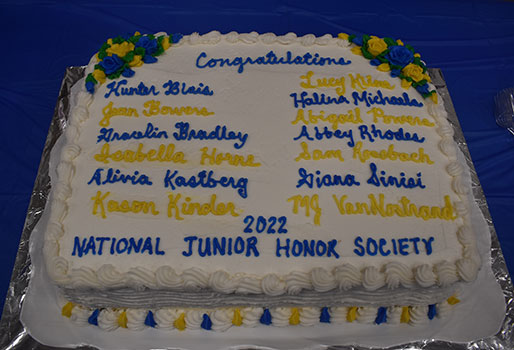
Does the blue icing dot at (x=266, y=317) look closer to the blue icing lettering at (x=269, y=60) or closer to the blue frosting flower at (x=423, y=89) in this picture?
the blue icing lettering at (x=269, y=60)

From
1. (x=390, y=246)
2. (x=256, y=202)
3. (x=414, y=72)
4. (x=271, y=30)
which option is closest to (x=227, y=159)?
(x=256, y=202)

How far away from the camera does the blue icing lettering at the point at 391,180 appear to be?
2.50 m

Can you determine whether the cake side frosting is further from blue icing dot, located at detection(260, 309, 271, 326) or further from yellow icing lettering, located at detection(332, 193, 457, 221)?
blue icing dot, located at detection(260, 309, 271, 326)

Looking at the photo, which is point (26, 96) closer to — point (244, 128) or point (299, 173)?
point (244, 128)

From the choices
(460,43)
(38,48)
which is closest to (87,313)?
(38,48)

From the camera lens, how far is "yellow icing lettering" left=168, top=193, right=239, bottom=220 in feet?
7.76

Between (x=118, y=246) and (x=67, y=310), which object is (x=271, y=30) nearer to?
(x=118, y=246)

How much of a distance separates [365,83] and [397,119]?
1.32 feet

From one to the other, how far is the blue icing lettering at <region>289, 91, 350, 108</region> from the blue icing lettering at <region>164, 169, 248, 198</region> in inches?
31.0

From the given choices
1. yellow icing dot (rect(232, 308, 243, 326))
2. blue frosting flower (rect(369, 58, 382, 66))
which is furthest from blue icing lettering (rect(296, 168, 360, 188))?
blue frosting flower (rect(369, 58, 382, 66))

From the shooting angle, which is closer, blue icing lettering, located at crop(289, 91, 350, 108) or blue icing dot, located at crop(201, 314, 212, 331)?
blue icing dot, located at crop(201, 314, 212, 331)

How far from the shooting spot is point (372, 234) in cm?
233

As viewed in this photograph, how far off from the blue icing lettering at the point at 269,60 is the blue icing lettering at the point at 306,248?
5.00 feet

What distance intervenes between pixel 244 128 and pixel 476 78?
300 cm
